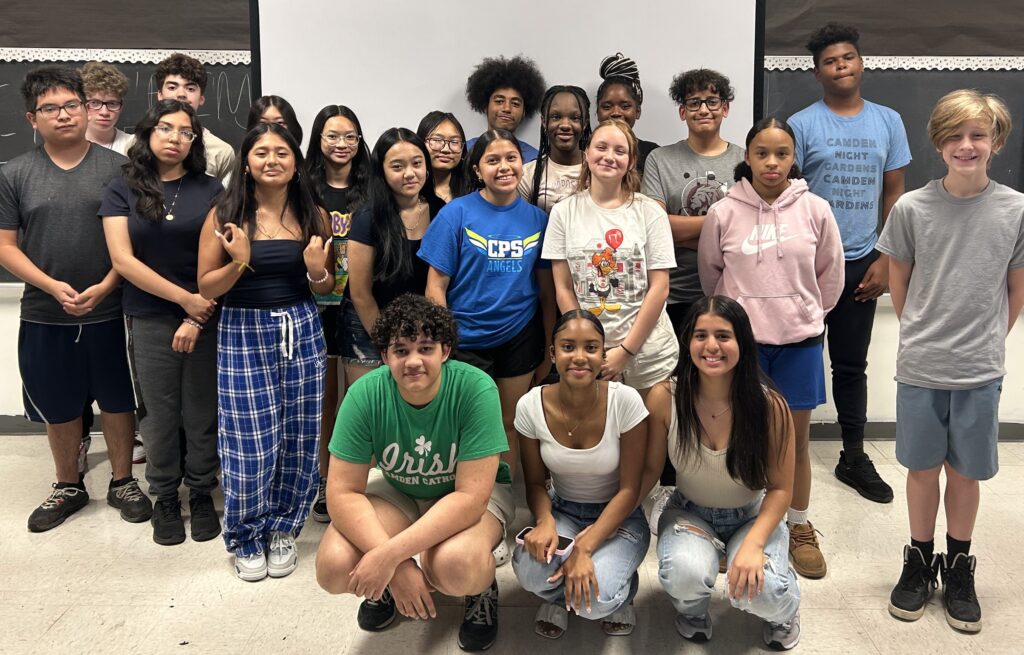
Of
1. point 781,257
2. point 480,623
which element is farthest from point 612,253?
point 480,623

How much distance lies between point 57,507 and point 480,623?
1726 mm

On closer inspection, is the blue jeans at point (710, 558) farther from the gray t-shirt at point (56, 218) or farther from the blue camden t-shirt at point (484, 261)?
the gray t-shirt at point (56, 218)

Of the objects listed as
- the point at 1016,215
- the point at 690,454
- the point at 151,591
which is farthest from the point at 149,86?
the point at 1016,215

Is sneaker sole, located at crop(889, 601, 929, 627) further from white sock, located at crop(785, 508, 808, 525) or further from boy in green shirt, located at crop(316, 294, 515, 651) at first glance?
boy in green shirt, located at crop(316, 294, 515, 651)

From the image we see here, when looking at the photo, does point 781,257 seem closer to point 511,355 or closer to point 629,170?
point 629,170

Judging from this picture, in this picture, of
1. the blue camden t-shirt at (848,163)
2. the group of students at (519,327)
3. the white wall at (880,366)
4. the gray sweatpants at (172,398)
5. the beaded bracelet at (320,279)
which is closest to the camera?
the group of students at (519,327)

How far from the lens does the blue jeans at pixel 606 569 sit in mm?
1930

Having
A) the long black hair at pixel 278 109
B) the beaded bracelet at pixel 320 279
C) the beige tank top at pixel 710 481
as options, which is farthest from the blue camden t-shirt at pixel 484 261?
the long black hair at pixel 278 109

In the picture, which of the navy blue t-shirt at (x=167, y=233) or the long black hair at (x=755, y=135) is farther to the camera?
the navy blue t-shirt at (x=167, y=233)

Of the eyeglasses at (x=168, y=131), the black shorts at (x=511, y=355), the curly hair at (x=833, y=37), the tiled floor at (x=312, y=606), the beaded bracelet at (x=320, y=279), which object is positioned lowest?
the tiled floor at (x=312, y=606)

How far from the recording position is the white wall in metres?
3.61

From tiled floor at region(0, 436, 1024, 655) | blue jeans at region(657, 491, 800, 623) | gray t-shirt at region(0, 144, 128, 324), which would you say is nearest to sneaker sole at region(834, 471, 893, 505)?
tiled floor at region(0, 436, 1024, 655)

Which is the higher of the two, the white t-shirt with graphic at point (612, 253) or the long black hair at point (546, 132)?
the long black hair at point (546, 132)

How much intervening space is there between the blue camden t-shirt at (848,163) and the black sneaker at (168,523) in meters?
2.58
